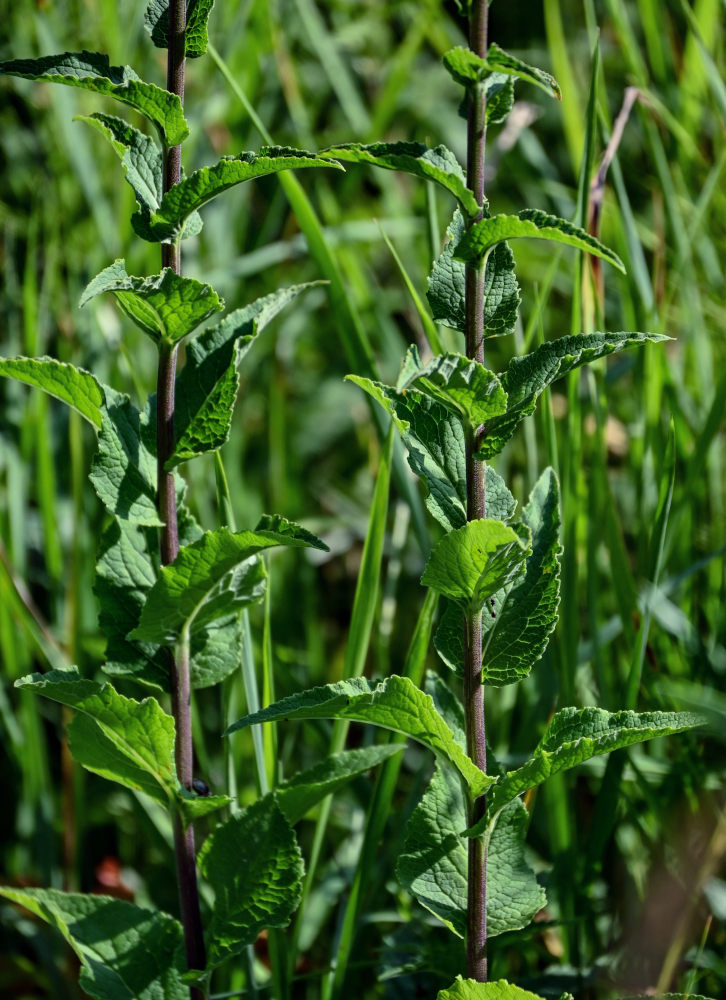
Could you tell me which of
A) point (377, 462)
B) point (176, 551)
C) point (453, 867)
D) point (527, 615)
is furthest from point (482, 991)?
point (377, 462)

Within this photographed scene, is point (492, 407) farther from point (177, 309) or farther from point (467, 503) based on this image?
point (177, 309)

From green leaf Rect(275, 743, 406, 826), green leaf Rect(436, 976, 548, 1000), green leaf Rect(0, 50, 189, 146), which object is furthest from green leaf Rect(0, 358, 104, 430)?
green leaf Rect(436, 976, 548, 1000)

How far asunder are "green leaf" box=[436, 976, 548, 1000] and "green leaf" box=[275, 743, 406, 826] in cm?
14

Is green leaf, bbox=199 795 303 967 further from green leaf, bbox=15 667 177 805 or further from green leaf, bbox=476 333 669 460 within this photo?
green leaf, bbox=476 333 669 460

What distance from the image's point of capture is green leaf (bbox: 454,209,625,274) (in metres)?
0.51

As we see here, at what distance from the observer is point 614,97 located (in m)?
1.95

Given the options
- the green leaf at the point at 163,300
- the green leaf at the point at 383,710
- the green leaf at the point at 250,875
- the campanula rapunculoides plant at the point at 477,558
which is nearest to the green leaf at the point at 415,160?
the campanula rapunculoides plant at the point at 477,558

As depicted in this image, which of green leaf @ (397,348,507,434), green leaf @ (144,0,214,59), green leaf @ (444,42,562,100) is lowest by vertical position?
green leaf @ (397,348,507,434)

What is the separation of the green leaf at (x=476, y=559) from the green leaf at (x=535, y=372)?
0.19ft

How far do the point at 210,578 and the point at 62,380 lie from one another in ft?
0.47

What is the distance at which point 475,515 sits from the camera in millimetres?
589

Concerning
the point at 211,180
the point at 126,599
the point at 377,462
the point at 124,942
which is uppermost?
the point at 211,180

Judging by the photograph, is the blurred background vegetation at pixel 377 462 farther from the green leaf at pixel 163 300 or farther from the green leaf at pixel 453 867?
the green leaf at pixel 163 300

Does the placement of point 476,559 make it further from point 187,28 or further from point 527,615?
point 187,28
